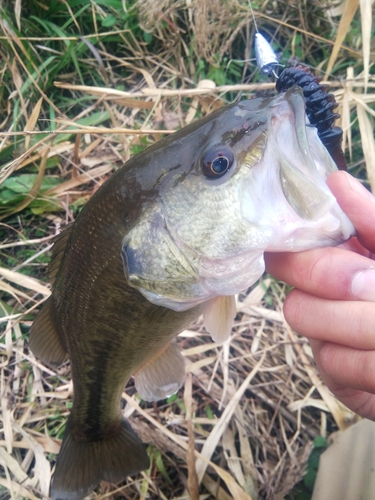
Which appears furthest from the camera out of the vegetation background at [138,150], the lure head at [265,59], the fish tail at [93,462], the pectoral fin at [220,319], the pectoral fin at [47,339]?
the vegetation background at [138,150]

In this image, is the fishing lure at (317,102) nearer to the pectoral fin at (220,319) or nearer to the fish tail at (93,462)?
the pectoral fin at (220,319)

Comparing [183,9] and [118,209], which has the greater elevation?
[183,9]

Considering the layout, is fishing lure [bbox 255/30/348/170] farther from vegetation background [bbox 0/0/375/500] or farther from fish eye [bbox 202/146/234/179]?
vegetation background [bbox 0/0/375/500]

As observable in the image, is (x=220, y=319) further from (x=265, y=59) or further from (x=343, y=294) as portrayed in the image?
(x=265, y=59)

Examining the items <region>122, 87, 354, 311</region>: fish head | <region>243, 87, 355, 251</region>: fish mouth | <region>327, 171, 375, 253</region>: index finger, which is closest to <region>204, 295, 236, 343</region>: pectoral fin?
<region>122, 87, 354, 311</region>: fish head

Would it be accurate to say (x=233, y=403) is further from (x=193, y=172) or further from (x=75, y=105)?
(x=75, y=105)

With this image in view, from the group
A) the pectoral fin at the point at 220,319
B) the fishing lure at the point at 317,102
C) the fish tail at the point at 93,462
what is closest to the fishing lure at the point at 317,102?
the fishing lure at the point at 317,102

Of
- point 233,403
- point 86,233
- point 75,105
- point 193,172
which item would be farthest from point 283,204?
point 75,105

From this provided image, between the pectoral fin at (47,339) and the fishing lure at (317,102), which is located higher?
the fishing lure at (317,102)
